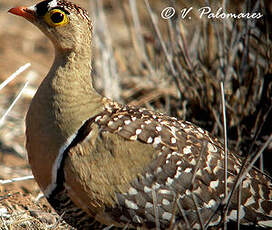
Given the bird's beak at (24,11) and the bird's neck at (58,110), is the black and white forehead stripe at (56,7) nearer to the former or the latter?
the bird's beak at (24,11)

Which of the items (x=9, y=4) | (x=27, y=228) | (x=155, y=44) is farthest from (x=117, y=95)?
(x=9, y=4)

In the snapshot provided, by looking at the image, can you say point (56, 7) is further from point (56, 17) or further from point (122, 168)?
point (122, 168)

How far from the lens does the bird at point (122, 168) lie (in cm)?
262

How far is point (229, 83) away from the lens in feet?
12.8

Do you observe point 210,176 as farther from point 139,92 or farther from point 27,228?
point 139,92

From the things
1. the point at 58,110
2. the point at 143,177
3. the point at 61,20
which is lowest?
the point at 143,177

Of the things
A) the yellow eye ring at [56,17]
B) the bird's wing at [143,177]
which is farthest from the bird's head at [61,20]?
the bird's wing at [143,177]

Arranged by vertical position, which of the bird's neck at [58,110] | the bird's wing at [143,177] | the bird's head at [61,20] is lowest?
the bird's wing at [143,177]

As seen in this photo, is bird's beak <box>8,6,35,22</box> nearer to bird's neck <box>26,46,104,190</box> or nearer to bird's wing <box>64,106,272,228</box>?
bird's neck <box>26,46,104,190</box>

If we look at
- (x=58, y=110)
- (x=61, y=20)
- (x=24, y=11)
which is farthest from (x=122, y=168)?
(x=24, y=11)

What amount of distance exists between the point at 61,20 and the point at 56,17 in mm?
32

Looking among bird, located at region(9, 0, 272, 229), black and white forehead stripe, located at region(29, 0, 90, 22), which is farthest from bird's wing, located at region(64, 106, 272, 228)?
black and white forehead stripe, located at region(29, 0, 90, 22)

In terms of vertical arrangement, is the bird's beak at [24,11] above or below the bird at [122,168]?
above

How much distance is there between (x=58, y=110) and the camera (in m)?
2.77
